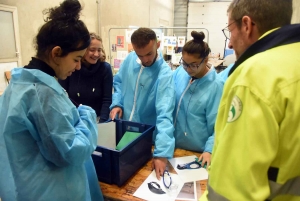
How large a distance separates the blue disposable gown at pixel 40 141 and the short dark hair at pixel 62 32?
0.12 m

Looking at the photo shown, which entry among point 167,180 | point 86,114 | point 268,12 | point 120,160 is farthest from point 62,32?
point 167,180

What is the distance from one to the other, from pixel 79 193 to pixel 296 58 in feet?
2.75

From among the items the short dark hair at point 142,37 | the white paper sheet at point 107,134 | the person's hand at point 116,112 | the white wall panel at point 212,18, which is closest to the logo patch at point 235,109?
the white paper sheet at point 107,134

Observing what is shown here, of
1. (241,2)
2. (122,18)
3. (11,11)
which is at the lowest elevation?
(241,2)

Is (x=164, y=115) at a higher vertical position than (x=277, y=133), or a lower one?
lower

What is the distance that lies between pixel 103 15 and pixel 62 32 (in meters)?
3.96

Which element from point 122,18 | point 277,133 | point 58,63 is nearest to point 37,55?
point 58,63

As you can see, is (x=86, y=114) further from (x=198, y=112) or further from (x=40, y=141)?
(x=198, y=112)

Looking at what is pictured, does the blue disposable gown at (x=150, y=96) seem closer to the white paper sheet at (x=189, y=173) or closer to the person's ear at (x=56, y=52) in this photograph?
the white paper sheet at (x=189, y=173)

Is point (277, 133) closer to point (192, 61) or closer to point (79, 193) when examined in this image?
point (79, 193)

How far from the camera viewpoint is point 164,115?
1.29m

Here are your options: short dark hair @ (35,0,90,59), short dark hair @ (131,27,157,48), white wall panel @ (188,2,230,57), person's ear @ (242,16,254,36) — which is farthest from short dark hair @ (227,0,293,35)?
white wall panel @ (188,2,230,57)

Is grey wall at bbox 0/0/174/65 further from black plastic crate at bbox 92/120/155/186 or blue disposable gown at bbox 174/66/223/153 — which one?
blue disposable gown at bbox 174/66/223/153

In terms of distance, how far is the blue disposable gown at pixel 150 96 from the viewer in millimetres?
1237
